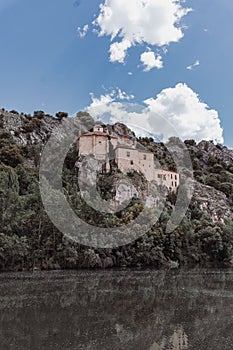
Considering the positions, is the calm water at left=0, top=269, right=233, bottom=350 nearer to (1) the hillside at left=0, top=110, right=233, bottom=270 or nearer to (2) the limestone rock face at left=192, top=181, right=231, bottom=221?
(1) the hillside at left=0, top=110, right=233, bottom=270

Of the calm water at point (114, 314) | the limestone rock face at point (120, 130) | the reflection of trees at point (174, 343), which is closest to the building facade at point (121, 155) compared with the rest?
the limestone rock face at point (120, 130)

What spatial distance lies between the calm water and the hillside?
8.30 m

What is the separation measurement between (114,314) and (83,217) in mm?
22051

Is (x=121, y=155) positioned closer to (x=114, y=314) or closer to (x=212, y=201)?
(x=212, y=201)

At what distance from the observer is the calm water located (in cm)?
1031

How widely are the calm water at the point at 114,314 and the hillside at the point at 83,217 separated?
830 cm

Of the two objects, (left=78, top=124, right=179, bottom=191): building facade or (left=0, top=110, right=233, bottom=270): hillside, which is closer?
(left=0, top=110, right=233, bottom=270): hillside

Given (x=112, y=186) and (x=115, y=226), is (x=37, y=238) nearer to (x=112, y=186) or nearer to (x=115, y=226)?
(x=115, y=226)

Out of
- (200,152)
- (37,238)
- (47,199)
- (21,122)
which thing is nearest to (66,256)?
(37,238)

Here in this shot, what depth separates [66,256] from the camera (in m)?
32.6

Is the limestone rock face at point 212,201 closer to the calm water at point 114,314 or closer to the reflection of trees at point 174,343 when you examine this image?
the calm water at point 114,314

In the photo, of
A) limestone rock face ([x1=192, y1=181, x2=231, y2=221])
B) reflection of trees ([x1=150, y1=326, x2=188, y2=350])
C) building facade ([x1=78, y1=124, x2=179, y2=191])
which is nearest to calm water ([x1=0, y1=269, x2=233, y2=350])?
reflection of trees ([x1=150, y1=326, x2=188, y2=350])

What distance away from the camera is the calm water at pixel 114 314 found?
10.3 m

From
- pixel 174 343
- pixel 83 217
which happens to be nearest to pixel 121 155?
pixel 83 217
